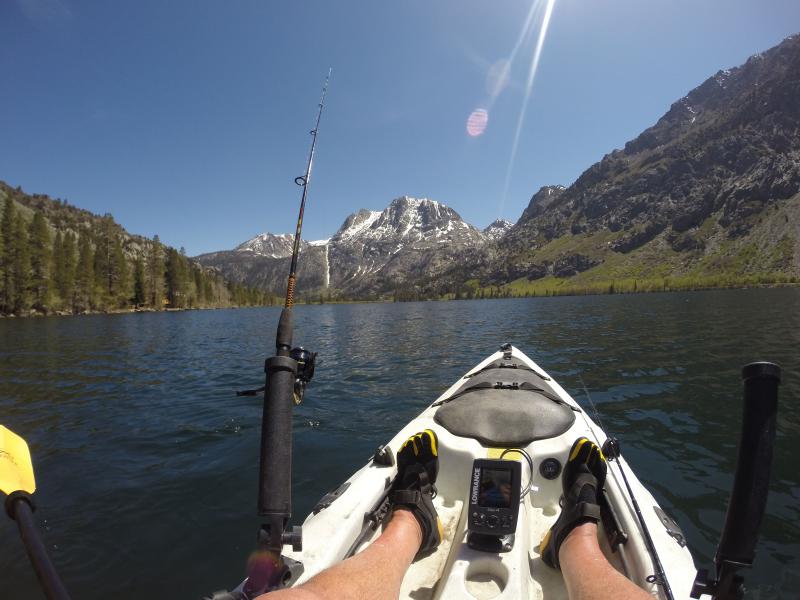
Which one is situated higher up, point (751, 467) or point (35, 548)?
point (751, 467)

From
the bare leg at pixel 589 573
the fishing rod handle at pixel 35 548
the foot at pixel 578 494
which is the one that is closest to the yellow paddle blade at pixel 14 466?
the fishing rod handle at pixel 35 548

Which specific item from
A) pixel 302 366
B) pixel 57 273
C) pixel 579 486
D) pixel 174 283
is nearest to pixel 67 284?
pixel 57 273

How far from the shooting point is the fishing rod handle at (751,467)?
213 cm

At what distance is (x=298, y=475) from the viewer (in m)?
8.08

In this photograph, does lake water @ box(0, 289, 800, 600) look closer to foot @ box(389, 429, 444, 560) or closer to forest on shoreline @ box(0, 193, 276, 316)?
foot @ box(389, 429, 444, 560)

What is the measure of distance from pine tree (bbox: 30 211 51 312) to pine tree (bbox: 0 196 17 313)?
14.0ft

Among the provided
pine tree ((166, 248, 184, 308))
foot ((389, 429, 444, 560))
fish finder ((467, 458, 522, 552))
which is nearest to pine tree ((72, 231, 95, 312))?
pine tree ((166, 248, 184, 308))

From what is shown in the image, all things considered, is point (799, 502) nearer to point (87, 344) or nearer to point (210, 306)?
point (87, 344)

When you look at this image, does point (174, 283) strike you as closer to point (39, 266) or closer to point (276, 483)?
point (39, 266)

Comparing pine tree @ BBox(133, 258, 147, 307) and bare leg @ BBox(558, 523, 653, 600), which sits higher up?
pine tree @ BBox(133, 258, 147, 307)

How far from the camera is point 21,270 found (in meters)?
85.9

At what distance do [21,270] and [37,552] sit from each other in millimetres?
119931

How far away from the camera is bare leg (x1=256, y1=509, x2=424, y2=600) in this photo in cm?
298

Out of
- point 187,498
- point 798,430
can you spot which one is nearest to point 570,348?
point 798,430
